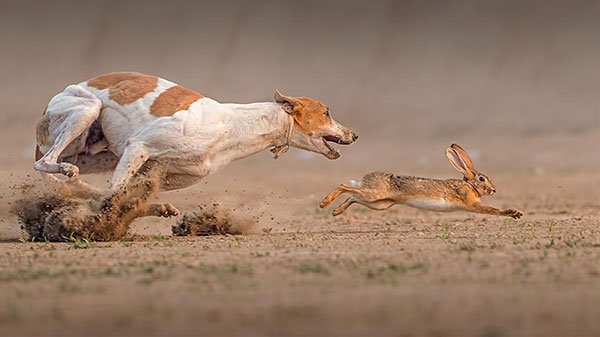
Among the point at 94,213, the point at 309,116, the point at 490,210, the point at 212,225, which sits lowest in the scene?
the point at 94,213

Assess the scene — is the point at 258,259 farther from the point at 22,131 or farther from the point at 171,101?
the point at 22,131

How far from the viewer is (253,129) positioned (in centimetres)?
795

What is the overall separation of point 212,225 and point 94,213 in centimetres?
128

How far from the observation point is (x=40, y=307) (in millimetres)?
4379

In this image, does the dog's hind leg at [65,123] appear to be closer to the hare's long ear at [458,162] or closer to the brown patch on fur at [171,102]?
the brown patch on fur at [171,102]

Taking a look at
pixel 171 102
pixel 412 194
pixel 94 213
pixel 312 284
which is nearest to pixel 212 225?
pixel 94 213

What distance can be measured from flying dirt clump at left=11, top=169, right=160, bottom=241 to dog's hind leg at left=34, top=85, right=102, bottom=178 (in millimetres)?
320

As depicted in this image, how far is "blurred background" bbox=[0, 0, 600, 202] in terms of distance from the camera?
31000 millimetres

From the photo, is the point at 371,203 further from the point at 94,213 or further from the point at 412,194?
the point at 94,213

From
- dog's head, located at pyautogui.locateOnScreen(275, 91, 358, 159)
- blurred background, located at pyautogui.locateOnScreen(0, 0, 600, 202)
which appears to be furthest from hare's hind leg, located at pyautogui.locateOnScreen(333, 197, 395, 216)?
blurred background, located at pyautogui.locateOnScreen(0, 0, 600, 202)

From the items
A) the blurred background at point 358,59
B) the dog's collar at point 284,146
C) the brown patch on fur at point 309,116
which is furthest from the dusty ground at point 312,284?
the blurred background at point 358,59

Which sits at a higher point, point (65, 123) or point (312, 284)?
point (65, 123)

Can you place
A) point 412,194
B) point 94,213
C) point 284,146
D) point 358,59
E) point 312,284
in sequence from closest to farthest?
point 312,284 → point 94,213 → point 284,146 → point 412,194 → point 358,59

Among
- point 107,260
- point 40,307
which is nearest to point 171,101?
point 107,260
